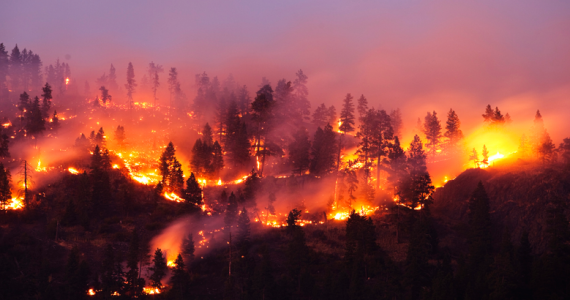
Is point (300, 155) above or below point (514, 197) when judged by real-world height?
above

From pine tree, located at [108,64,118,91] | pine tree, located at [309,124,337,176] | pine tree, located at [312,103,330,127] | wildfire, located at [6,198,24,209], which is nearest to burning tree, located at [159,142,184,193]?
wildfire, located at [6,198,24,209]

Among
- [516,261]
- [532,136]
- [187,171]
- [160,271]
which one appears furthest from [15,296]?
[532,136]

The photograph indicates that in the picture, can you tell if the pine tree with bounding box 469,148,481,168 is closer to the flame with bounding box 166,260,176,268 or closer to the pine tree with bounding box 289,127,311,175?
the pine tree with bounding box 289,127,311,175

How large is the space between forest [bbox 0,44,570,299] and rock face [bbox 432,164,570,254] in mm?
213

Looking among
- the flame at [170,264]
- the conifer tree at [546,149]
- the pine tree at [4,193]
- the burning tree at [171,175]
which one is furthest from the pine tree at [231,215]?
the conifer tree at [546,149]

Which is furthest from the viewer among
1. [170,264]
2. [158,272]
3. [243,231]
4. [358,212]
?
[358,212]

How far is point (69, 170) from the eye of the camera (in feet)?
229

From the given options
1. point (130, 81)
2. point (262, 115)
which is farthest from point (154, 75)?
point (262, 115)

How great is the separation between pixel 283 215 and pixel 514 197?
32507 mm

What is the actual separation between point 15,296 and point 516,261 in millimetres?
52205

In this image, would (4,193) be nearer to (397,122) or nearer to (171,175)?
(171,175)

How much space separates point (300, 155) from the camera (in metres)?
74.0

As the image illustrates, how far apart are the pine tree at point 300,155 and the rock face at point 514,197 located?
2238 centimetres

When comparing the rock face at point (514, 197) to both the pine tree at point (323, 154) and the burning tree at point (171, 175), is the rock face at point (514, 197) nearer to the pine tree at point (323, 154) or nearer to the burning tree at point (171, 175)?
the pine tree at point (323, 154)
